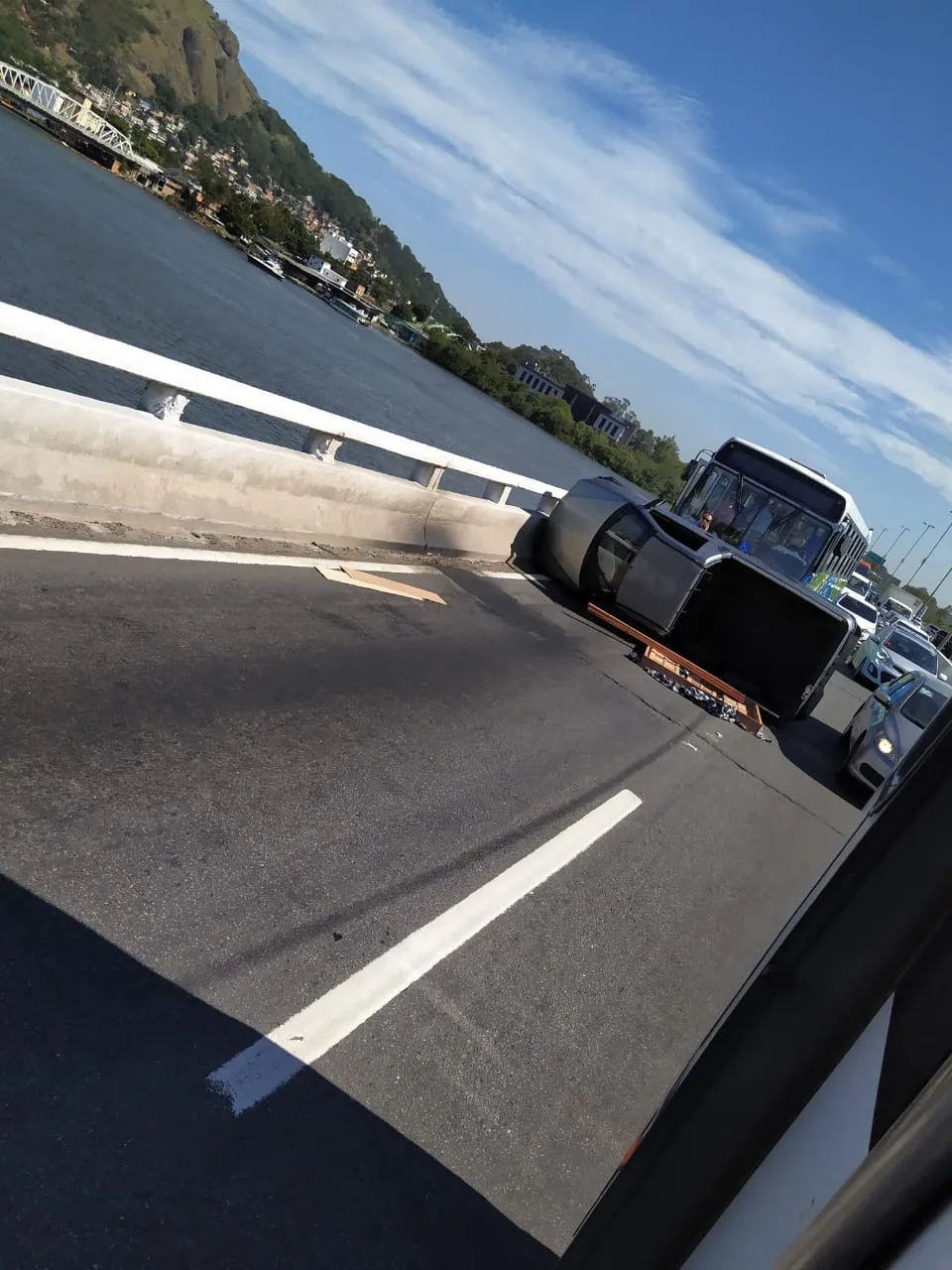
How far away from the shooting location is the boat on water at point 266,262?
4609 inches

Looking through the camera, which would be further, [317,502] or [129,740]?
[317,502]

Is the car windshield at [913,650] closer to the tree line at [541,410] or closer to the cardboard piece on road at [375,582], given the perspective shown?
the cardboard piece on road at [375,582]

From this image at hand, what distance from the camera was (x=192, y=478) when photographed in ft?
27.4

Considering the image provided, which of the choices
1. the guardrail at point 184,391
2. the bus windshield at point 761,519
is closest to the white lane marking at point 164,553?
the guardrail at point 184,391

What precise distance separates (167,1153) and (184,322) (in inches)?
1824

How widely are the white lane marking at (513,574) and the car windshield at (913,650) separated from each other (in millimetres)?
15471

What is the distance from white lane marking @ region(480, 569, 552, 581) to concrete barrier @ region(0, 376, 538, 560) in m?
0.91

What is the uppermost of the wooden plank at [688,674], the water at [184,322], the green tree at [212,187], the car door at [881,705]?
the green tree at [212,187]

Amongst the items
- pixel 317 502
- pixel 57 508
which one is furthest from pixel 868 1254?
pixel 317 502

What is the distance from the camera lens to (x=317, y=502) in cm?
1018

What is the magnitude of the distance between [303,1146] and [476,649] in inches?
265

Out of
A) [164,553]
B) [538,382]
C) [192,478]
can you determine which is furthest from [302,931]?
[538,382]

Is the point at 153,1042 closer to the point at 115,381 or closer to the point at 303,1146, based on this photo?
the point at 303,1146

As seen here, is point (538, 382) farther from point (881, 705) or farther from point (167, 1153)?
point (167, 1153)
